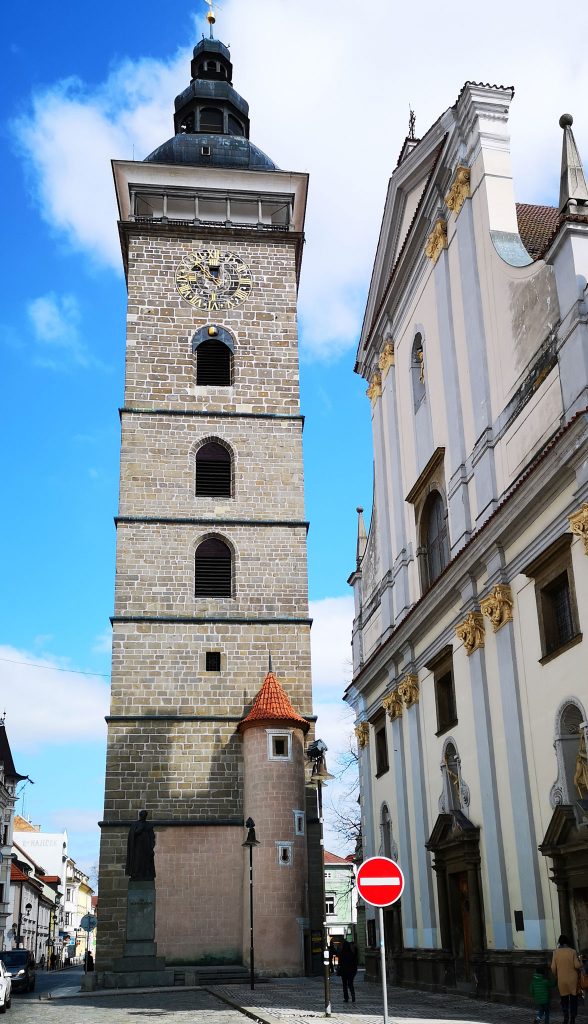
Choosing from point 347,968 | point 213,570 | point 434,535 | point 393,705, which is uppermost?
point 213,570

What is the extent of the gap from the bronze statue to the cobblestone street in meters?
4.61

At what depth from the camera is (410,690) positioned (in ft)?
70.3

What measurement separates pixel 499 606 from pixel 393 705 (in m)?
7.02

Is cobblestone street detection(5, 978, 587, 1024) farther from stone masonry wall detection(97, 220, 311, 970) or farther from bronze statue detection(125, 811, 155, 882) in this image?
stone masonry wall detection(97, 220, 311, 970)

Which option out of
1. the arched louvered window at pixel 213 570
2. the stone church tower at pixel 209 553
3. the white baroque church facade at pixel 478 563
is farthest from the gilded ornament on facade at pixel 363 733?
the arched louvered window at pixel 213 570

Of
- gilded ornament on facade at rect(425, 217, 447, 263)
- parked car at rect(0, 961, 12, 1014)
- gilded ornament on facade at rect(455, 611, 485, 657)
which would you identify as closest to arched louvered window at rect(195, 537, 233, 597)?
gilded ornament on facade at rect(425, 217, 447, 263)

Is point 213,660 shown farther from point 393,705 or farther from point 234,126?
point 234,126

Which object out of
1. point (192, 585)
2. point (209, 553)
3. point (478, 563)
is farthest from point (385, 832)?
point (209, 553)

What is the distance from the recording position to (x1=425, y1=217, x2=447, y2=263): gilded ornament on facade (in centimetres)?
2081

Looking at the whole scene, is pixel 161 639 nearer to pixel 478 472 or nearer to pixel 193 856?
pixel 193 856

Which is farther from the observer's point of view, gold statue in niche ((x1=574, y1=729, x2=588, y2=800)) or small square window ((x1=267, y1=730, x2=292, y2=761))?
small square window ((x1=267, y1=730, x2=292, y2=761))

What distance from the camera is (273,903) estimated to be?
88.3 ft

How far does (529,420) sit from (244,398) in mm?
19588

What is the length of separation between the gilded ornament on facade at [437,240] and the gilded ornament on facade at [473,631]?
7569 millimetres
